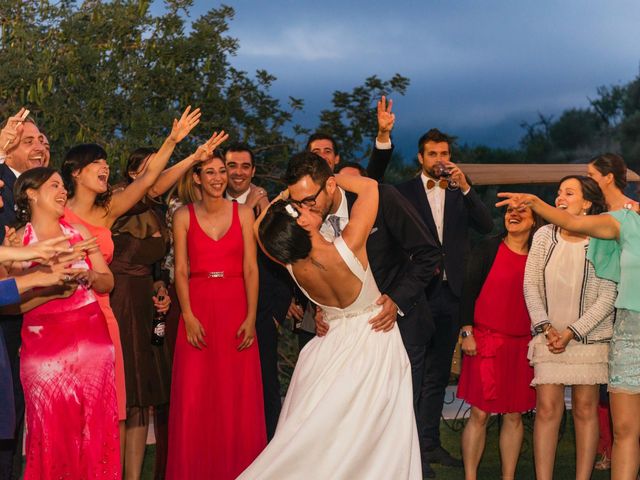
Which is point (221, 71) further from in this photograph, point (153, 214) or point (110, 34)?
point (153, 214)

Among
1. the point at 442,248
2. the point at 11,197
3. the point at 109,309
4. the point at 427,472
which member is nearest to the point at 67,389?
the point at 109,309

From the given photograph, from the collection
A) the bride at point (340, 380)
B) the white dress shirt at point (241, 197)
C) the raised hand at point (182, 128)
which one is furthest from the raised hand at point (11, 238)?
the white dress shirt at point (241, 197)

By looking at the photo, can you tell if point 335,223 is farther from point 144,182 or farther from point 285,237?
point 144,182

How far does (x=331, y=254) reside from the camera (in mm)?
5750

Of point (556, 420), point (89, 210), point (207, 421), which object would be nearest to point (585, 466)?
→ point (556, 420)

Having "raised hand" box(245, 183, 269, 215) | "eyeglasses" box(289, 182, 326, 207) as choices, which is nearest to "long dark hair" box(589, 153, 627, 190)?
"eyeglasses" box(289, 182, 326, 207)

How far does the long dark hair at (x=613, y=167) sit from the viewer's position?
702 centimetres

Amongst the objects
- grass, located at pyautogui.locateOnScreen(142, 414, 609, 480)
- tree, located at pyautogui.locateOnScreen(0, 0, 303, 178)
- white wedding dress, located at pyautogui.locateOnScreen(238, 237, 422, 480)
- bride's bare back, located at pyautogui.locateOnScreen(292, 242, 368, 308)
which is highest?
tree, located at pyautogui.locateOnScreen(0, 0, 303, 178)

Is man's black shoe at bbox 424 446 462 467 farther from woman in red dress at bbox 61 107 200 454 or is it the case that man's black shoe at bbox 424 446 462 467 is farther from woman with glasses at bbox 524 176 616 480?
woman in red dress at bbox 61 107 200 454

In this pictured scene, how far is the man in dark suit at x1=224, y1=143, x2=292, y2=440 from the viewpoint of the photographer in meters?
8.14

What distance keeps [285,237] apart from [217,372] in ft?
7.03

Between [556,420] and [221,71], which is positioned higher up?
[221,71]

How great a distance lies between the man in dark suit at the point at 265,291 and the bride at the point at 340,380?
2.07 m

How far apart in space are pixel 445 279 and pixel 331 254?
2888mm
